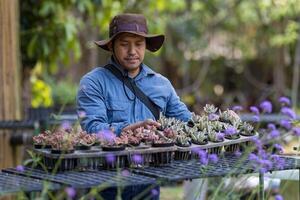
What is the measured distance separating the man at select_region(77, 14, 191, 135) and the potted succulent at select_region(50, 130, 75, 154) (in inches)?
18.3

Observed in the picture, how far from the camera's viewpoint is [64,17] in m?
8.59

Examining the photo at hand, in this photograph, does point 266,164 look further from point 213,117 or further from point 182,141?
point 213,117

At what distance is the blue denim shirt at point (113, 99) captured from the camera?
165 inches

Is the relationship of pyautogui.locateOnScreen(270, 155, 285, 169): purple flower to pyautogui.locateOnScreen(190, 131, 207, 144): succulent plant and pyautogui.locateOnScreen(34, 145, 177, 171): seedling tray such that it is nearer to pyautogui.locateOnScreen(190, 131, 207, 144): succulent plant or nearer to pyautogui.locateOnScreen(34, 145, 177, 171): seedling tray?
pyautogui.locateOnScreen(190, 131, 207, 144): succulent plant

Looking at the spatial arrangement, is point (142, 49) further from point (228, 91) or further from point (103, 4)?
point (228, 91)

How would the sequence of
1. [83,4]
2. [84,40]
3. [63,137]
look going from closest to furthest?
[63,137] < [83,4] < [84,40]

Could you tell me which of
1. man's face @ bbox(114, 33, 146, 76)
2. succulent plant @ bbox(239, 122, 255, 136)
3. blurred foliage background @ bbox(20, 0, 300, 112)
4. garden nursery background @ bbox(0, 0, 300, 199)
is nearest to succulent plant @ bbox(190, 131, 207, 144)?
succulent plant @ bbox(239, 122, 255, 136)

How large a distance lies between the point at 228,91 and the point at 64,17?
1187 centimetres

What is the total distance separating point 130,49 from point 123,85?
0.18 metres

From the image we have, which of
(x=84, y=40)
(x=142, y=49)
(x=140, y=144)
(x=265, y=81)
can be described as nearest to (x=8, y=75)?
(x=142, y=49)

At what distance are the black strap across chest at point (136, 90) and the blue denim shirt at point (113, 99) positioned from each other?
16 millimetres

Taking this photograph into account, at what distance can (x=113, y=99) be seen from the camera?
4.34 m

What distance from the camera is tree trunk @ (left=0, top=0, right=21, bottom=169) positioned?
24.0 feet

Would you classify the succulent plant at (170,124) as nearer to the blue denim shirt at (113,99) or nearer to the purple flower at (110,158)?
the blue denim shirt at (113,99)
